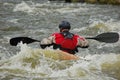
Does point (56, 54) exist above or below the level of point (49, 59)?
above

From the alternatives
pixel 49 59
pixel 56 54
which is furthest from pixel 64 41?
pixel 49 59

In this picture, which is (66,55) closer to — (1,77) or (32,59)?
(32,59)

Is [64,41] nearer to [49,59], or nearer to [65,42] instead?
[65,42]

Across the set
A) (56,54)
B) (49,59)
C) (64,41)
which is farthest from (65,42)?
(49,59)

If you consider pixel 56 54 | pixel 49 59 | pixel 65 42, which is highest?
pixel 65 42

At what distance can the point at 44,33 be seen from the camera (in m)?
17.2

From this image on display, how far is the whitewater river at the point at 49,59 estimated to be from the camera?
904 cm

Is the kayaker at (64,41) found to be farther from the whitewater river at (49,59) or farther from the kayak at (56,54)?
the whitewater river at (49,59)

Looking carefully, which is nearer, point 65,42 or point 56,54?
point 56,54

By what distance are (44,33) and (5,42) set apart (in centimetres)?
275

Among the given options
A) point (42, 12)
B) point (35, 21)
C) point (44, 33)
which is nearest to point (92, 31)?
point (44, 33)

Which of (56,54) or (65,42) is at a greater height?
(65,42)

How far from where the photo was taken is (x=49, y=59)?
9.59 m

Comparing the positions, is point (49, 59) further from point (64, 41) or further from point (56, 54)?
point (64, 41)
